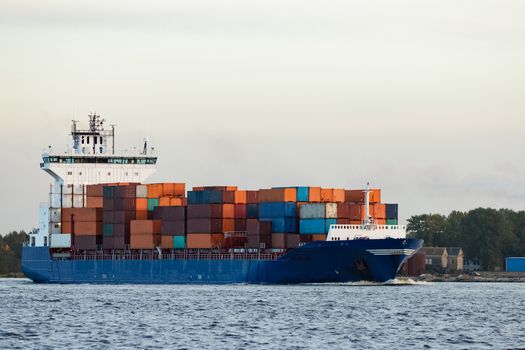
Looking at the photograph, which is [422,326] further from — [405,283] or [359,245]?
[405,283]

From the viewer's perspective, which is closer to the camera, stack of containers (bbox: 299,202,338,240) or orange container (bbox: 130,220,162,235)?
stack of containers (bbox: 299,202,338,240)

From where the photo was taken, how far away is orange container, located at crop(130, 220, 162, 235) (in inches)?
4294

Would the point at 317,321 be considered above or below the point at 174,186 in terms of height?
below

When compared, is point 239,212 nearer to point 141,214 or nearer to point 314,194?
point 314,194

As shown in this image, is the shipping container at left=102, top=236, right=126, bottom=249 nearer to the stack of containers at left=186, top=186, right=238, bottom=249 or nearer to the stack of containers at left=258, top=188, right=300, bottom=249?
the stack of containers at left=186, top=186, right=238, bottom=249

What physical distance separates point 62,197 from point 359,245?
36608 mm

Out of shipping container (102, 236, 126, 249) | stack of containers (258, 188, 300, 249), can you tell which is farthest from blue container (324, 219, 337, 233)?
shipping container (102, 236, 126, 249)

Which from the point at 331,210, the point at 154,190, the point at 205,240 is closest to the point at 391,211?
the point at 331,210

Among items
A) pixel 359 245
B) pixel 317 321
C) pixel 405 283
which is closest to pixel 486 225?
pixel 405 283

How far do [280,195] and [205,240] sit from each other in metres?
7.80

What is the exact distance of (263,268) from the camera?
101125 millimetres

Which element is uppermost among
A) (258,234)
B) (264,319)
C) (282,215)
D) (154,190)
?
(154,190)

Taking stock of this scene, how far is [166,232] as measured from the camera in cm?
10775

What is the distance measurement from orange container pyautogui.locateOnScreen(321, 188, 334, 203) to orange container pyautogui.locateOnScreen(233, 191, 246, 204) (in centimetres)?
710
